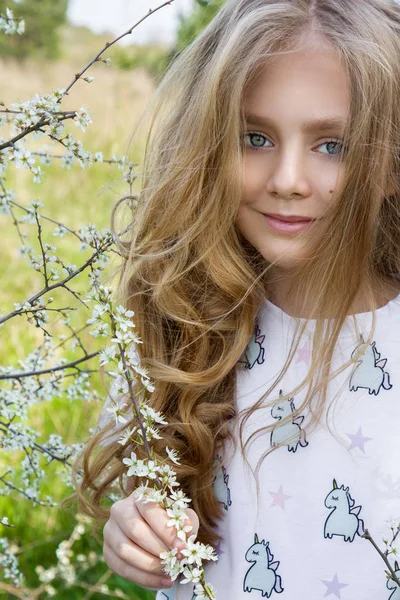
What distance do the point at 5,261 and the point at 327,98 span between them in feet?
12.4

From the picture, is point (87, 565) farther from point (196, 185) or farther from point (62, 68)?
point (62, 68)

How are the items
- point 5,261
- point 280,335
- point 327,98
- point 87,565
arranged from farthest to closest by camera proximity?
point 5,261, point 87,565, point 280,335, point 327,98

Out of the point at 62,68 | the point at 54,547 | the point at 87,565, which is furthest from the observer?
the point at 62,68

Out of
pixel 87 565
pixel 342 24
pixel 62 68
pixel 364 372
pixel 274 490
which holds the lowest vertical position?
pixel 87 565

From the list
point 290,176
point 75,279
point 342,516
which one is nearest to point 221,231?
point 290,176

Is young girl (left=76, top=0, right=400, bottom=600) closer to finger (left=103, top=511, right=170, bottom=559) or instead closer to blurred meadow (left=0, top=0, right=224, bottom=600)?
finger (left=103, top=511, right=170, bottom=559)

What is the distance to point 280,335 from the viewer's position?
182 cm

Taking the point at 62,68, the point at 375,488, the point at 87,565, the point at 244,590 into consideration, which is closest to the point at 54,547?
the point at 87,565

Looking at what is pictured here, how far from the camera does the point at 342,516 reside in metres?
1.62

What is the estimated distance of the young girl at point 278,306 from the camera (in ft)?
5.29

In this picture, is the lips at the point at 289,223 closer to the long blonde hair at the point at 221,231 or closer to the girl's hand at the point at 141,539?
the long blonde hair at the point at 221,231

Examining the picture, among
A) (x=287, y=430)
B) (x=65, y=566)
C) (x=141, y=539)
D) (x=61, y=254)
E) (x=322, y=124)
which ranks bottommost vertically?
(x=65, y=566)

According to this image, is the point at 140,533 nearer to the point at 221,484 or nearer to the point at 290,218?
the point at 221,484

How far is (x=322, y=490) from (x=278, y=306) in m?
0.44
